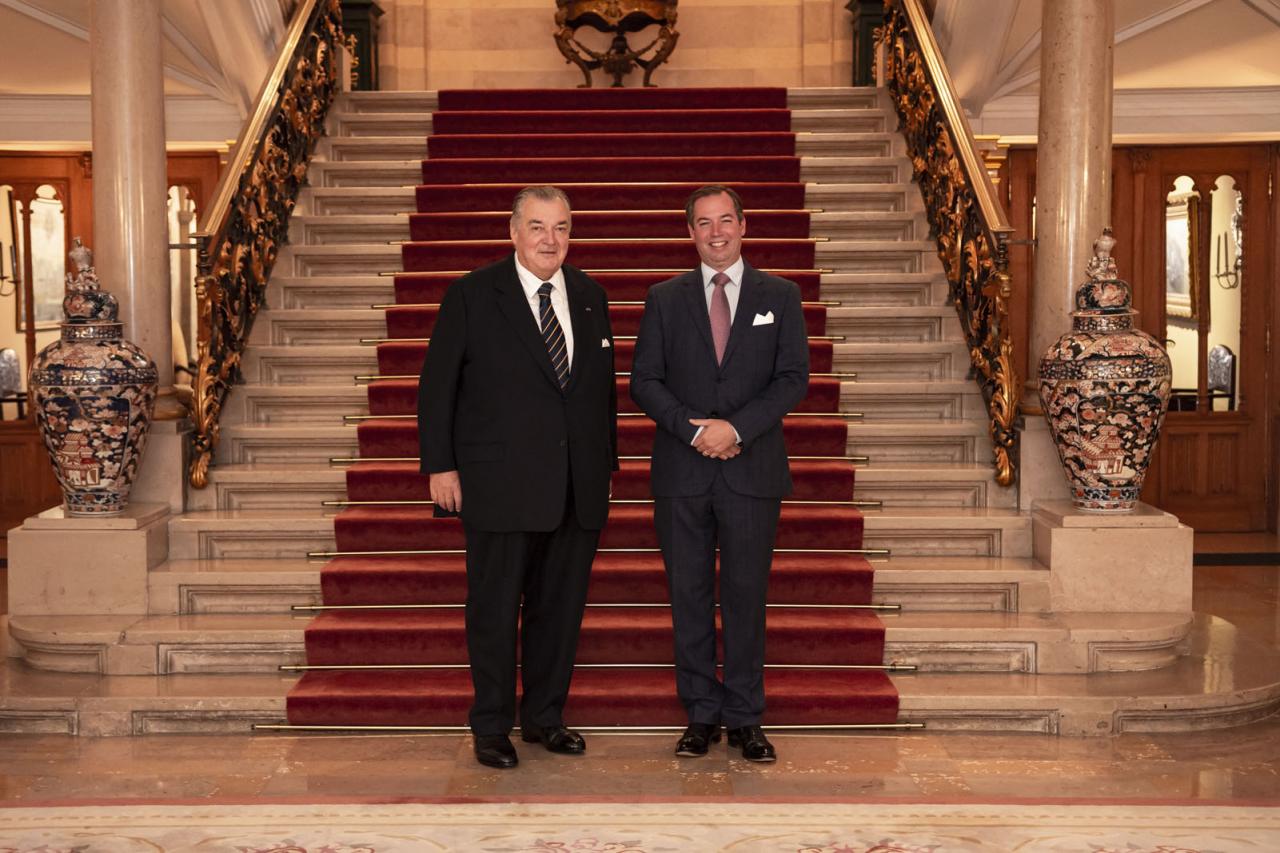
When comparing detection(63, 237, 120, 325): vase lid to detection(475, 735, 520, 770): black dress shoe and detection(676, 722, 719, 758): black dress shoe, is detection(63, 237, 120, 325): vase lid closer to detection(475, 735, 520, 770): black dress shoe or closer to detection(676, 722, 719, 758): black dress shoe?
detection(475, 735, 520, 770): black dress shoe

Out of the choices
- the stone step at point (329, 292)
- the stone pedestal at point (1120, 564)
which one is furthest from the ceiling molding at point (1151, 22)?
the stone step at point (329, 292)

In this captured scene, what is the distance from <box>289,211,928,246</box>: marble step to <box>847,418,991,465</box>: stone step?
4.80 ft

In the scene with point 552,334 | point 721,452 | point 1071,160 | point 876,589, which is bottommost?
point 876,589

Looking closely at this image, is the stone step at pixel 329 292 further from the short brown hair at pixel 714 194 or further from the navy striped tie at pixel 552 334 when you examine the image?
the short brown hair at pixel 714 194

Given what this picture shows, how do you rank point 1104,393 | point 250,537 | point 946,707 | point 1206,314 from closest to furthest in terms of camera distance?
point 946,707
point 1104,393
point 250,537
point 1206,314

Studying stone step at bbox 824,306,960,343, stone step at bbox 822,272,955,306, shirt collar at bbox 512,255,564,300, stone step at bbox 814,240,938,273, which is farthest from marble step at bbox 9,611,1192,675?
stone step at bbox 814,240,938,273

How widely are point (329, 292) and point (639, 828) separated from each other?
3.89 meters

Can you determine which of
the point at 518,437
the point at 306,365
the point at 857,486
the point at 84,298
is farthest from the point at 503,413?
the point at 306,365

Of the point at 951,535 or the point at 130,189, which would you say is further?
the point at 130,189

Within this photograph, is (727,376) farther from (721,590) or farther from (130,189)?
(130,189)

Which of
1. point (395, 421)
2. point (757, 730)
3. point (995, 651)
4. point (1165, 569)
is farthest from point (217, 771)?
point (1165, 569)

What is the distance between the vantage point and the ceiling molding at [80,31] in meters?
7.14

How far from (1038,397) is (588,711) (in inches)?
90.7

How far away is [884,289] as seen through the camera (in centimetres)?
700
